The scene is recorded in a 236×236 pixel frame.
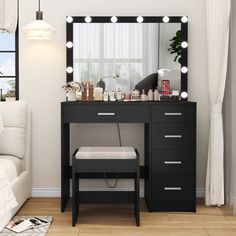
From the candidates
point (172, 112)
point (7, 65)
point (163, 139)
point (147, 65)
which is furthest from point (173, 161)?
point (7, 65)

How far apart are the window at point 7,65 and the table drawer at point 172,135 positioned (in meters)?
1.62

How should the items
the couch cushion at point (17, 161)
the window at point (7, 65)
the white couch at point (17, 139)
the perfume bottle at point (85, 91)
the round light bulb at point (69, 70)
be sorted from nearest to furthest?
the couch cushion at point (17, 161) → the white couch at point (17, 139) → the perfume bottle at point (85, 91) → the round light bulb at point (69, 70) → the window at point (7, 65)

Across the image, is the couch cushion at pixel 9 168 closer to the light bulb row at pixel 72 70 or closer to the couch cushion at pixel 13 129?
the couch cushion at pixel 13 129

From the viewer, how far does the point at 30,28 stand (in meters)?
3.95

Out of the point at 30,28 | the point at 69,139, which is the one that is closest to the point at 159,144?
the point at 69,139

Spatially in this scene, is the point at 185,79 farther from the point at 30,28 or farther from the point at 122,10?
the point at 30,28

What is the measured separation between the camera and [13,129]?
3.90 m

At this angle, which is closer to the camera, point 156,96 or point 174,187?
point 174,187

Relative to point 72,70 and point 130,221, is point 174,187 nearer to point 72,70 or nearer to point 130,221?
point 130,221

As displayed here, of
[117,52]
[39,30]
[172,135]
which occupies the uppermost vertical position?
[39,30]

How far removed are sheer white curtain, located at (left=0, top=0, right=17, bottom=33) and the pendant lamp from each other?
235mm

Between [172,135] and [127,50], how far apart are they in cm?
98

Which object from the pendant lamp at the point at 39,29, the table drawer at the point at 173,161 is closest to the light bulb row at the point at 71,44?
the pendant lamp at the point at 39,29

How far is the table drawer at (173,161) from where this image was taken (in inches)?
148
